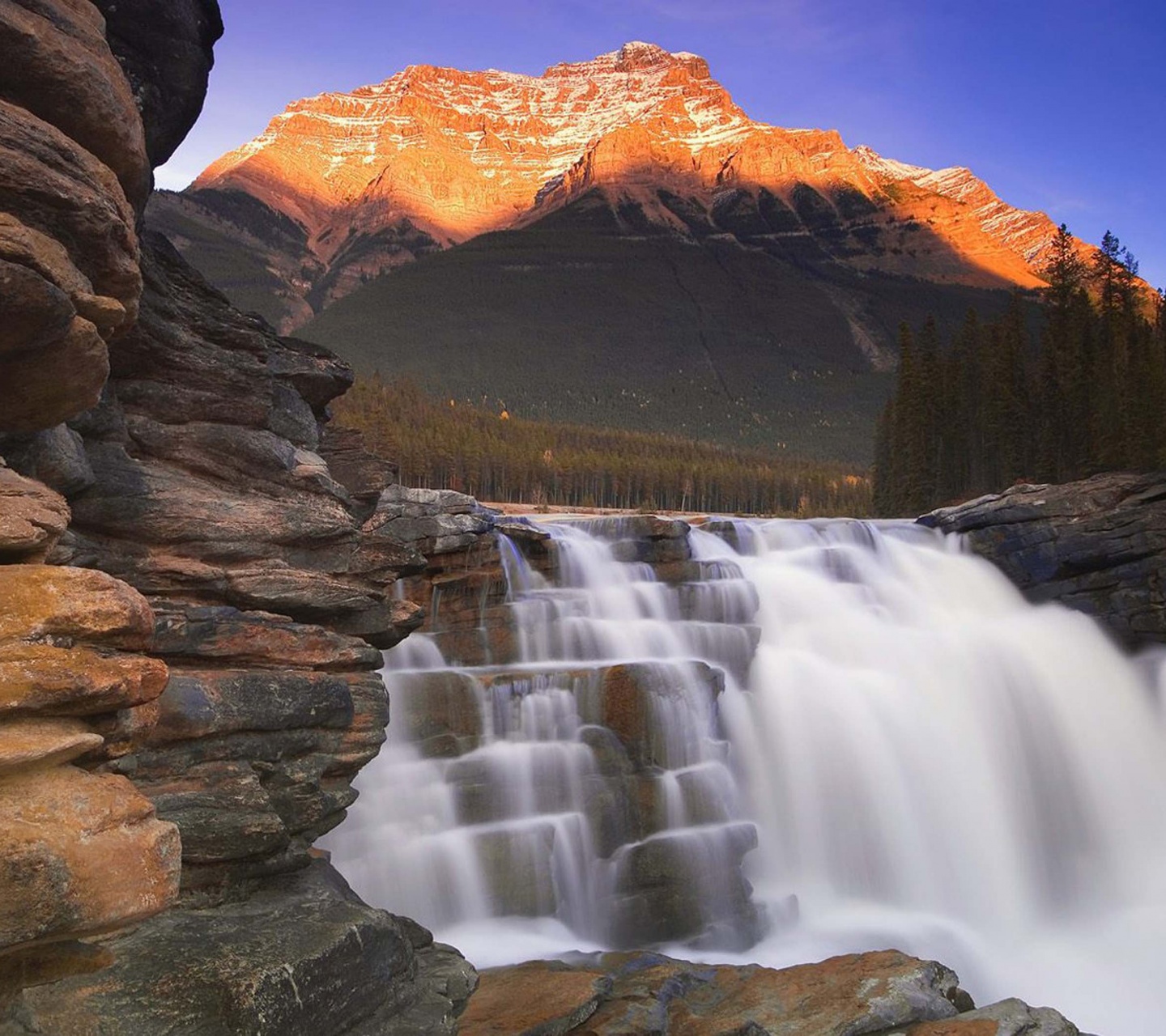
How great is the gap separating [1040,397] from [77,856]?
60.3 metres

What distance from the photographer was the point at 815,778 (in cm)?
2211

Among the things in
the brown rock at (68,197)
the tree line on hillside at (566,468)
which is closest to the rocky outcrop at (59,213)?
the brown rock at (68,197)

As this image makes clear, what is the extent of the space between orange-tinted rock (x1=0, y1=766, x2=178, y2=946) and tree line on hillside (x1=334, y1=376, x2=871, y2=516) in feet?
268

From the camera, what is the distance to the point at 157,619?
11930mm

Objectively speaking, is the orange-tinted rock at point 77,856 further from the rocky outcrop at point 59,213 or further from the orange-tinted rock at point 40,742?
the rocky outcrop at point 59,213

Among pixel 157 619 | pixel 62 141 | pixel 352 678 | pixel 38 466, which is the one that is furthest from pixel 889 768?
pixel 62 141

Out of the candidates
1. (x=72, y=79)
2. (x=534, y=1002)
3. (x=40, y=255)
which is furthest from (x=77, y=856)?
(x=72, y=79)

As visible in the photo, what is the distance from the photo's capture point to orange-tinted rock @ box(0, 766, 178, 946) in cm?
709

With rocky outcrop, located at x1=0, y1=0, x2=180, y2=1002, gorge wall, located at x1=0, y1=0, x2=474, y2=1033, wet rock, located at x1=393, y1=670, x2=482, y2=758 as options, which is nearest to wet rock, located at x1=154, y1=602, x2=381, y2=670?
gorge wall, located at x1=0, y1=0, x2=474, y2=1033

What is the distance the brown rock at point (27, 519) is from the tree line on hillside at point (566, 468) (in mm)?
80130

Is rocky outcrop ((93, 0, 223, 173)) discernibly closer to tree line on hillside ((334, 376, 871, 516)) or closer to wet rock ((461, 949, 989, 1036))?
wet rock ((461, 949, 989, 1036))

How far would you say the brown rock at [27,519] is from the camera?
28.1ft

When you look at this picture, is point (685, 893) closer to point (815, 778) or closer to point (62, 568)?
point (815, 778)

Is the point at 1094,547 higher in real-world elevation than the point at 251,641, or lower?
higher
